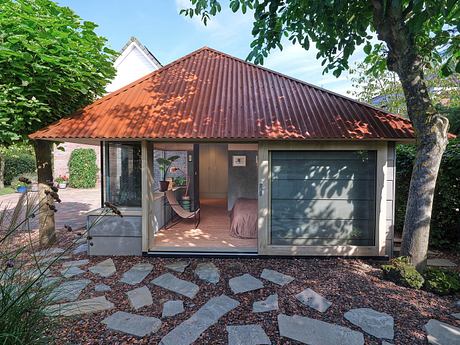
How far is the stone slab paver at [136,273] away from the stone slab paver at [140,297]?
30 cm

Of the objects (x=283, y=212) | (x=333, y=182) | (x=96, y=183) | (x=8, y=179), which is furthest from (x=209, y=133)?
(x=8, y=179)

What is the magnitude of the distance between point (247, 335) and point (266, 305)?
69 centimetres

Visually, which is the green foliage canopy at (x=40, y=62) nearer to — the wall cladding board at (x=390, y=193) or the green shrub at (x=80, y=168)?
the wall cladding board at (x=390, y=193)

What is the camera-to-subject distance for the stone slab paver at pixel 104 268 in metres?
4.65

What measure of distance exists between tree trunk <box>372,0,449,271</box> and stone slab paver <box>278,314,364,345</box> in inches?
88.5

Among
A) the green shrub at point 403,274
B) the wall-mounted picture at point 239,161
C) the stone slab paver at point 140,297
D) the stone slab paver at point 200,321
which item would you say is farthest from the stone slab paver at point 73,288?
the wall-mounted picture at point 239,161

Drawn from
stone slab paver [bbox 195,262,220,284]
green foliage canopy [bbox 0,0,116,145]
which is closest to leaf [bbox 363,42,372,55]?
stone slab paver [bbox 195,262,220,284]

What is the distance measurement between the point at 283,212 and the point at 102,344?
147 inches

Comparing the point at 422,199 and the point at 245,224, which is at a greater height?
the point at 422,199

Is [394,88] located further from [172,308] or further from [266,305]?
[172,308]

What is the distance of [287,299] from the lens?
377cm

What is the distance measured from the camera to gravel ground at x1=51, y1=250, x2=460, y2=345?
9.91ft

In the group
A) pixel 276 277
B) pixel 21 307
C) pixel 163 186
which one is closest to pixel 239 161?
pixel 163 186

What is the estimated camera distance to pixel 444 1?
328 cm
